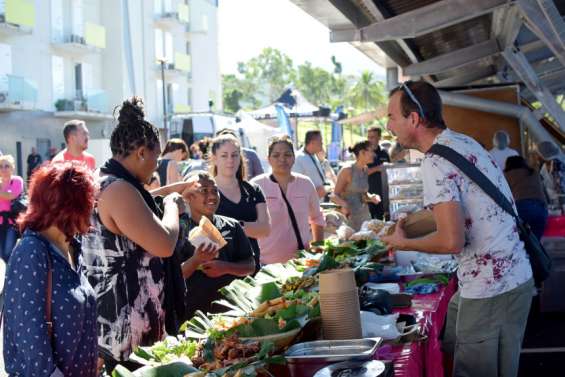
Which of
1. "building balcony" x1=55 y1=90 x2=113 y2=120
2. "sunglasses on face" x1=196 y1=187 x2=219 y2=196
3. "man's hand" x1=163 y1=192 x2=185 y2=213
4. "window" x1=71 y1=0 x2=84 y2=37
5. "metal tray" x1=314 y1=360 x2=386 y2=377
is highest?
"window" x1=71 y1=0 x2=84 y2=37

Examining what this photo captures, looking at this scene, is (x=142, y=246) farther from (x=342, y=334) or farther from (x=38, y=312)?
(x=342, y=334)

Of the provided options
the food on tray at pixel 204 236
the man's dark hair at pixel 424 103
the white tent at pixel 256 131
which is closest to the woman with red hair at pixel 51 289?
the food on tray at pixel 204 236

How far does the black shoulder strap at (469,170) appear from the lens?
3.70 meters

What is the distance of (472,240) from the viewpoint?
3824mm

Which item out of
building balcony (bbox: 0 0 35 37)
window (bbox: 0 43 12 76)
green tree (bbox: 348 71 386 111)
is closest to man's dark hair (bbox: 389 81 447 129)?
building balcony (bbox: 0 0 35 37)

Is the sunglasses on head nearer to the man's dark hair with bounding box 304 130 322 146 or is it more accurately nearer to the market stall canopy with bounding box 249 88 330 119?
the man's dark hair with bounding box 304 130 322 146

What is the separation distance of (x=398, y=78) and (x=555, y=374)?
38.7 feet

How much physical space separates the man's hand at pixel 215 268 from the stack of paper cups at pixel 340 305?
170 centimetres

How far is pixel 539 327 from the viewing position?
8.52m

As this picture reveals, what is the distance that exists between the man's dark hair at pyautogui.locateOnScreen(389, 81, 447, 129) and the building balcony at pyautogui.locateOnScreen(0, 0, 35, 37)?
118 feet

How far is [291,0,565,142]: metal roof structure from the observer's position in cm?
901

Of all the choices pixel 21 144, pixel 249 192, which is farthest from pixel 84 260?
pixel 21 144

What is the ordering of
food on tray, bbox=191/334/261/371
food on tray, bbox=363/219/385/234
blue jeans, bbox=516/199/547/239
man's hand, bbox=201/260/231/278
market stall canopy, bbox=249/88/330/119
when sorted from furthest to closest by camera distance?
market stall canopy, bbox=249/88/330/119 < blue jeans, bbox=516/199/547/239 < food on tray, bbox=363/219/385/234 < man's hand, bbox=201/260/231/278 < food on tray, bbox=191/334/261/371

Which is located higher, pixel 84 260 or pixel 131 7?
pixel 131 7
